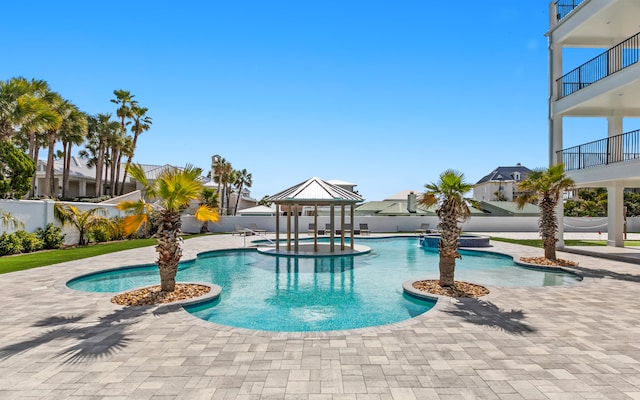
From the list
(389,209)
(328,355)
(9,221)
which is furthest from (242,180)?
(328,355)

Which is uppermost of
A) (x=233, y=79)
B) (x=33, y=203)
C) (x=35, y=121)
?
(x=233, y=79)

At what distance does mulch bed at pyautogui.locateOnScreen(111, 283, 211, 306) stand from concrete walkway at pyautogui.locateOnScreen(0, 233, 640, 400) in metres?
0.41

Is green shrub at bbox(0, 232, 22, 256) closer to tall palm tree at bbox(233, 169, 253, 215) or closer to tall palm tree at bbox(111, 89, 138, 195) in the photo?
tall palm tree at bbox(111, 89, 138, 195)

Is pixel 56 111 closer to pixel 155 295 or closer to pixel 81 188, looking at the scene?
pixel 81 188

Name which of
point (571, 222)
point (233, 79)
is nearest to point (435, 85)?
point (233, 79)

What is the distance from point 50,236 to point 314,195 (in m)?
13.8

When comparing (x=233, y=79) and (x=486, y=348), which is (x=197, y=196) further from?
(x=233, y=79)

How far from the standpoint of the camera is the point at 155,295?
8.65 m

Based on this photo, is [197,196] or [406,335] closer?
[406,335]

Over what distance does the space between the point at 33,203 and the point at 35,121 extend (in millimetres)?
6053

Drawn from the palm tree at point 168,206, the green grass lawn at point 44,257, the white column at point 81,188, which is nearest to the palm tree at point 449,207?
the palm tree at point 168,206

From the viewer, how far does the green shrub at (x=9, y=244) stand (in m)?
15.1

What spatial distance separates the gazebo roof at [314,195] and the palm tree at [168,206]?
9169 millimetres

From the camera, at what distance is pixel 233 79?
62.3ft
